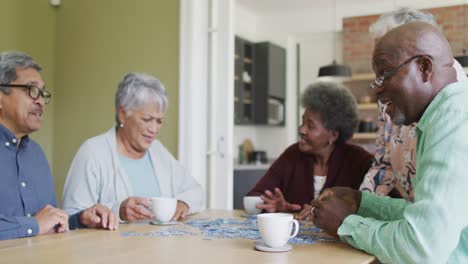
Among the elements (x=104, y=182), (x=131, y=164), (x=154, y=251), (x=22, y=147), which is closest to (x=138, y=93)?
(x=131, y=164)

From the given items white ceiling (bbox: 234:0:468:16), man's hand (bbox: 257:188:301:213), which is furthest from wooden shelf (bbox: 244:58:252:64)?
man's hand (bbox: 257:188:301:213)

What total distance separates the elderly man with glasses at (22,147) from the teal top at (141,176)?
0.33m

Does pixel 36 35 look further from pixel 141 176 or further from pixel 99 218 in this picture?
pixel 99 218

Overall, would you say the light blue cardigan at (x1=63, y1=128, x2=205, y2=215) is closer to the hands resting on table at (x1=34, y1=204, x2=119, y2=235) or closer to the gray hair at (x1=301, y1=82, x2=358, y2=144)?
the hands resting on table at (x1=34, y1=204, x2=119, y2=235)

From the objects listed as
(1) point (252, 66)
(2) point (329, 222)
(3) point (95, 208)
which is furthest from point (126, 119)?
(1) point (252, 66)

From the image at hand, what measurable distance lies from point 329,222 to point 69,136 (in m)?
2.88

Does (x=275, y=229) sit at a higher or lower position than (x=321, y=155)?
lower

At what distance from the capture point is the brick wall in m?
6.23

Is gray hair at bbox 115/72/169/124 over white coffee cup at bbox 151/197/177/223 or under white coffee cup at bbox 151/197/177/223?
over

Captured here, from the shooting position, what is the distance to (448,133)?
3.58ft

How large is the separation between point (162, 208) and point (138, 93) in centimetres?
76

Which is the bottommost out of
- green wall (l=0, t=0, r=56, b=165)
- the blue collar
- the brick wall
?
the blue collar

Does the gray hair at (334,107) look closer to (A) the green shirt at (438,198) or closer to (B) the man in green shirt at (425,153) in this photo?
(B) the man in green shirt at (425,153)

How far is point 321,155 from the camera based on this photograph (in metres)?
2.44
